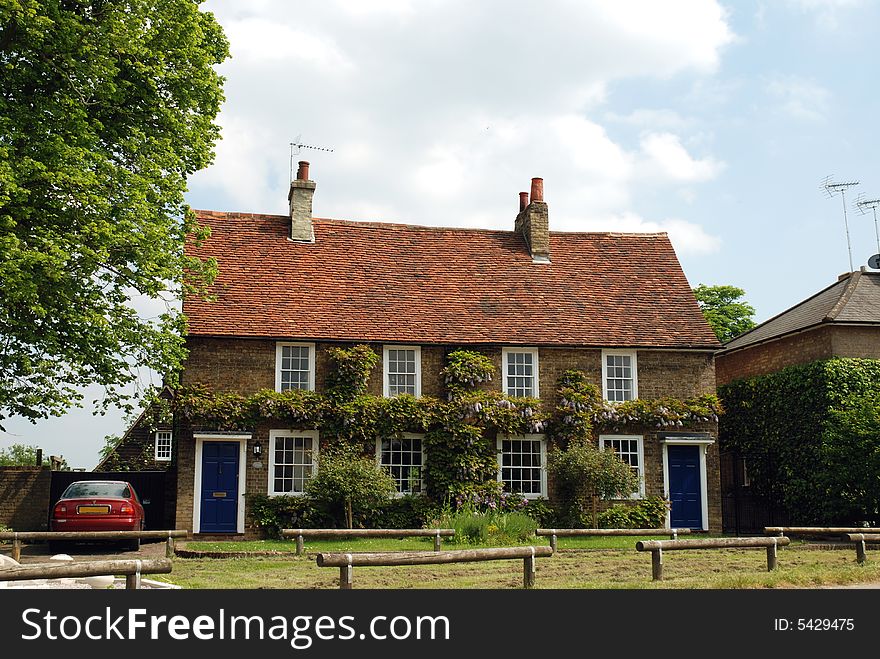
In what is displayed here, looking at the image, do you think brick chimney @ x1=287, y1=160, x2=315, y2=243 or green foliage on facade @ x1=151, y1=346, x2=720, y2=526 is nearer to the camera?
green foliage on facade @ x1=151, y1=346, x2=720, y2=526

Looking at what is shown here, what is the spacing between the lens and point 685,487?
24.8 metres

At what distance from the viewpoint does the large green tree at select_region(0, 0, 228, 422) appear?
16672 mm

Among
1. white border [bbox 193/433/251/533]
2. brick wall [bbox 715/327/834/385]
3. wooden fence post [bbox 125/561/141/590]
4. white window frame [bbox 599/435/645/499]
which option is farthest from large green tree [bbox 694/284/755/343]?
wooden fence post [bbox 125/561/141/590]

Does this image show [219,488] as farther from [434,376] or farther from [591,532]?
[591,532]

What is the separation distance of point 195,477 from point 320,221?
30.1ft

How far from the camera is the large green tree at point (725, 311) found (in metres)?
45.3

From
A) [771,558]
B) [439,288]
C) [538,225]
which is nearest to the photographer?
[771,558]

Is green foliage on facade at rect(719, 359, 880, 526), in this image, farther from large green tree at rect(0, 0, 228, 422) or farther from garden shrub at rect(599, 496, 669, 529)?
large green tree at rect(0, 0, 228, 422)

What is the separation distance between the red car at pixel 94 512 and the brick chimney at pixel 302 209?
10131 millimetres

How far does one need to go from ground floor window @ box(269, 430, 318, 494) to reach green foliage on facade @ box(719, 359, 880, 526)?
43.3 feet

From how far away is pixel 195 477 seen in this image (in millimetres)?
22438

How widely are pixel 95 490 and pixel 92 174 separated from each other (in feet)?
23.3

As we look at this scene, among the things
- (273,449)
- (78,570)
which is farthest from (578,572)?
(273,449)
